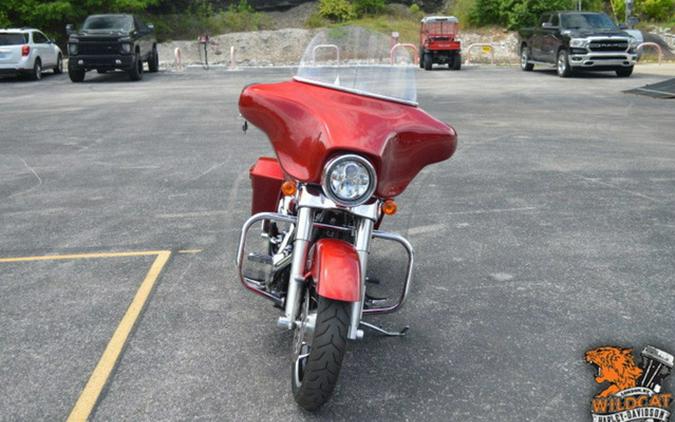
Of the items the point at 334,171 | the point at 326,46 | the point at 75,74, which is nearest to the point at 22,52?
the point at 75,74

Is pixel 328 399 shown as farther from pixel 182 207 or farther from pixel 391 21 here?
pixel 391 21

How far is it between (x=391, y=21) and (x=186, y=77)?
27905mm

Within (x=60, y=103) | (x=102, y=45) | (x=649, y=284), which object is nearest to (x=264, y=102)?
(x=649, y=284)

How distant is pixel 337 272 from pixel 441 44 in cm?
2766

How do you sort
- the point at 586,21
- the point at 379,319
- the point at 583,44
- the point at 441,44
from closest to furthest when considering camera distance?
the point at 379,319 < the point at 583,44 < the point at 586,21 < the point at 441,44

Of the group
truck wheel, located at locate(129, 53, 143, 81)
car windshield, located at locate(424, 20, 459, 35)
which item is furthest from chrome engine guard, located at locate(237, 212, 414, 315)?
car windshield, located at locate(424, 20, 459, 35)

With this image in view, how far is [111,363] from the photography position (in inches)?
165

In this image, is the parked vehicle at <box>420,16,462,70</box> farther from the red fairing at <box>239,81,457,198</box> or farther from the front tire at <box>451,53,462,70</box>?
Result: the red fairing at <box>239,81,457,198</box>

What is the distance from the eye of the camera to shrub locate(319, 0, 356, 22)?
172ft

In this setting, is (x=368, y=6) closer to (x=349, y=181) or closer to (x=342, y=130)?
(x=342, y=130)

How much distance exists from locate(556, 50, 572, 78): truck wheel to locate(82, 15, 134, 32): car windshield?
14.1m

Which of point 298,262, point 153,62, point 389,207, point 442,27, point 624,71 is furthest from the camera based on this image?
point 442,27

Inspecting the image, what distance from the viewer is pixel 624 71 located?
2502cm

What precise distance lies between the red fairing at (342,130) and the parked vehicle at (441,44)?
2658 centimetres
